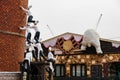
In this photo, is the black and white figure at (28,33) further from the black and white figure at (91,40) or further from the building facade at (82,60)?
the building facade at (82,60)

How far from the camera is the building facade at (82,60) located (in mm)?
21828

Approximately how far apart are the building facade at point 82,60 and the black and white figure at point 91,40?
0.33 m

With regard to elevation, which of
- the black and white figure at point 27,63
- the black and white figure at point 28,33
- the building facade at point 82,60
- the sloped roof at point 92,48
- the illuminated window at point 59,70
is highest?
the black and white figure at point 28,33

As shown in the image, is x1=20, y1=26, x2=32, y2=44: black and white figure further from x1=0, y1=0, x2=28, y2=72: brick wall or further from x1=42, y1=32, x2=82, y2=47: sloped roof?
x1=42, y1=32, x2=82, y2=47: sloped roof

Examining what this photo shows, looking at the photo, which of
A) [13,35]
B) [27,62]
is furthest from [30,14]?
[27,62]

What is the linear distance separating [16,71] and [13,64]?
1.51 ft

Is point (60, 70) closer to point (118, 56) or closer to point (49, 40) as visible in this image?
point (49, 40)

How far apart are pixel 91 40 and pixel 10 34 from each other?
747 cm

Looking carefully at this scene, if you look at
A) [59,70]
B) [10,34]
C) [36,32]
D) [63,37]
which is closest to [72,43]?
[63,37]

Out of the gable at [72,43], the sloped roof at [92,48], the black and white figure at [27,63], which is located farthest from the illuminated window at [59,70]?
the black and white figure at [27,63]

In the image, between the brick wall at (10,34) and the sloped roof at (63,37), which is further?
the sloped roof at (63,37)

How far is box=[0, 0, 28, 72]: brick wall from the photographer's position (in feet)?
54.1

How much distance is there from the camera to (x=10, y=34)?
16.9 meters

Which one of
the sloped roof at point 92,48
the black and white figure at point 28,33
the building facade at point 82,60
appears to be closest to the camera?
the black and white figure at point 28,33
